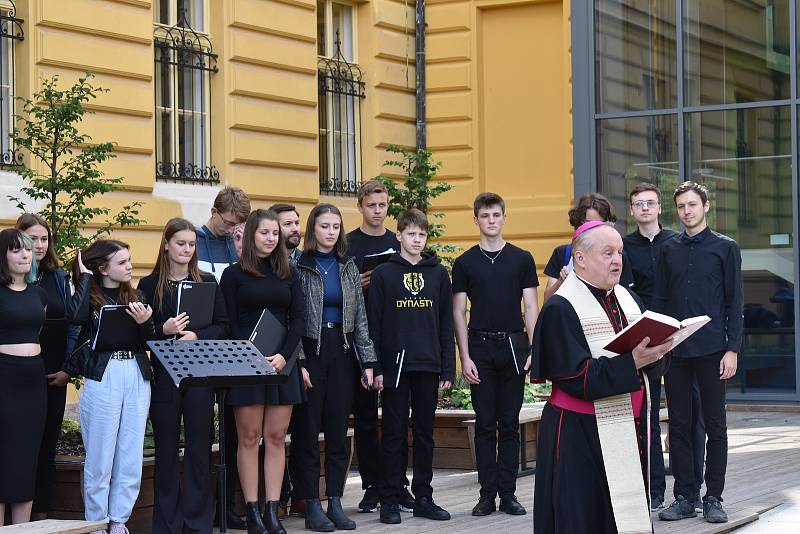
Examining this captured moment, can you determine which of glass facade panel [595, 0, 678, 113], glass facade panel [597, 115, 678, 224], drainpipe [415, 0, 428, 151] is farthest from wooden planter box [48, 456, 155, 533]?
drainpipe [415, 0, 428, 151]

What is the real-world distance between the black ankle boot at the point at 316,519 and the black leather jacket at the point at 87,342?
1.41 m

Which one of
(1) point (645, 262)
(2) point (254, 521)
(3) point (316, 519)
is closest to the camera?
(2) point (254, 521)

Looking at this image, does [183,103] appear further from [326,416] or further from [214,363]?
[214,363]

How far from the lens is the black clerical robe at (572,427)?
5.93m

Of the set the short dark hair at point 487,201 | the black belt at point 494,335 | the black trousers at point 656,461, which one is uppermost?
the short dark hair at point 487,201

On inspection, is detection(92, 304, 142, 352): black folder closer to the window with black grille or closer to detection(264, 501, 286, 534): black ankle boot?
detection(264, 501, 286, 534): black ankle boot

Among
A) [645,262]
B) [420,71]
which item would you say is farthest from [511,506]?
[420,71]

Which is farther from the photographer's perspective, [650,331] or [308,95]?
[308,95]

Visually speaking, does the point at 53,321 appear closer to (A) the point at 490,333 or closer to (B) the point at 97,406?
(B) the point at 97,406

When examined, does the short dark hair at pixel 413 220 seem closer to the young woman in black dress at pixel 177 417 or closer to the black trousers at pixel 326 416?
the black trousers at pixel 326 416

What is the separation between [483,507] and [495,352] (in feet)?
3.33

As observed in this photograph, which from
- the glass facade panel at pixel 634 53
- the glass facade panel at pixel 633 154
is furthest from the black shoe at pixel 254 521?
the glass facade panel at pixel 634 53

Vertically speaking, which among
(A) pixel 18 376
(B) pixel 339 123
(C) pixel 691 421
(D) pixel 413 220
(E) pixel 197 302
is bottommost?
(C) pixel 691 421

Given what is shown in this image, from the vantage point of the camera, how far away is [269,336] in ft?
27.2
